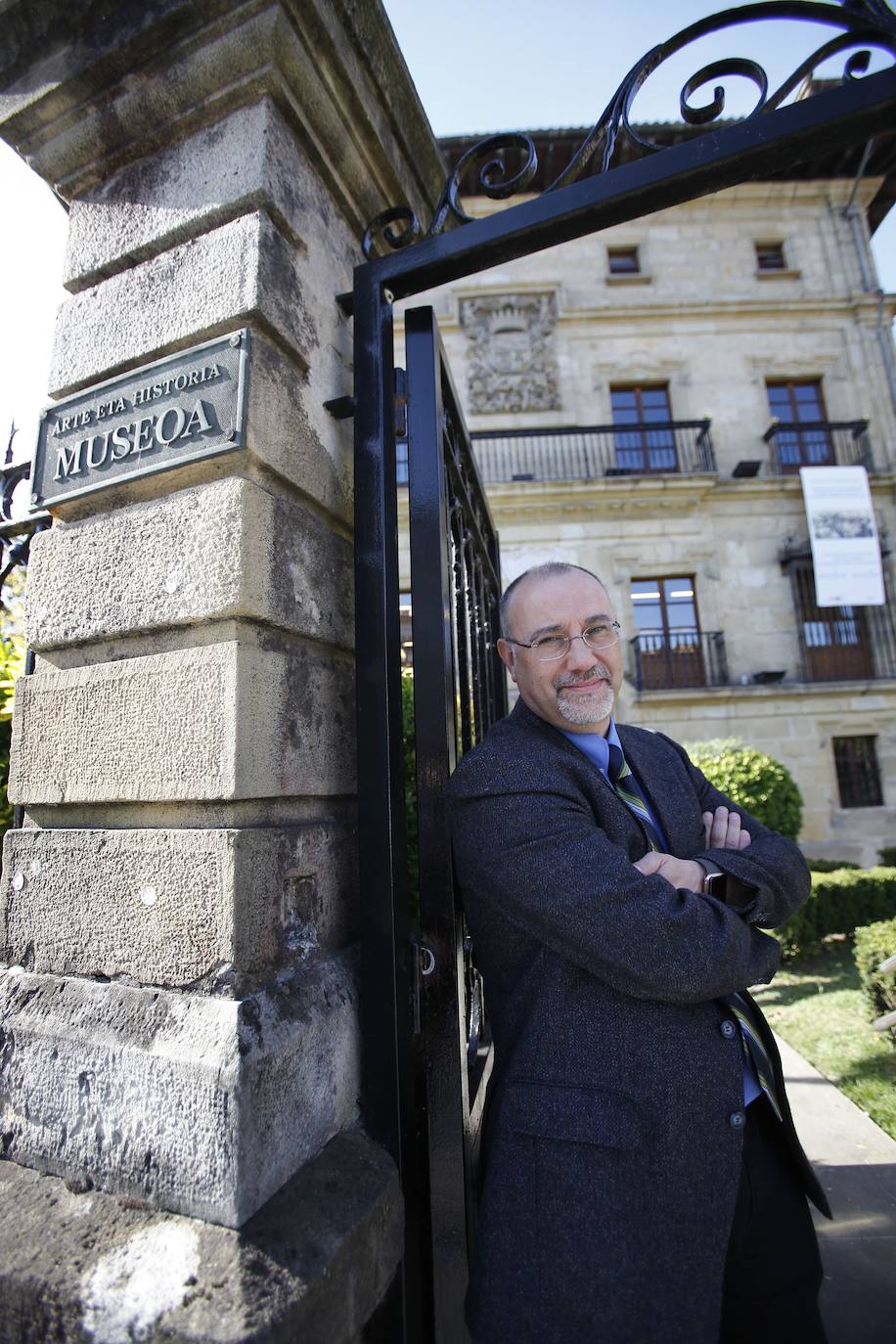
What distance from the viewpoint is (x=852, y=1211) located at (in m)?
2.50

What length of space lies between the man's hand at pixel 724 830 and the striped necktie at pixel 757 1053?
0.36 meters

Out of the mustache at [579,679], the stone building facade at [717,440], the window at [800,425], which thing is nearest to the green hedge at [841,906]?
the stone building facade at [717,440]

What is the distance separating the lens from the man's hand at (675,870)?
1468mm

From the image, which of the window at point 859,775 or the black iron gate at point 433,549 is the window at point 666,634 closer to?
the window at point 859,775

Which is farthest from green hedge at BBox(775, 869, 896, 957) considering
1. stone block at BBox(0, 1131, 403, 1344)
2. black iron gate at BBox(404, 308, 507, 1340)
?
stone block at BBox(0, 1131, 403, 1344)

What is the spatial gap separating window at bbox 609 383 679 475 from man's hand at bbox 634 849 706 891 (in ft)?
45.3

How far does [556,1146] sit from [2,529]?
2.52 metres

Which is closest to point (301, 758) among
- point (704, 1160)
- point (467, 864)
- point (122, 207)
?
point (467, 864)

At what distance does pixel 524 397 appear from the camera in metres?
15.0

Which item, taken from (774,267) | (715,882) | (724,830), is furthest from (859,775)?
(715,882)

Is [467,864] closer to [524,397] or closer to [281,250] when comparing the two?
[281,250]

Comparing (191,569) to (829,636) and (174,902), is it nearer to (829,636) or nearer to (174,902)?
(174,902)

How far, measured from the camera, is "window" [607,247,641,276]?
639 inches

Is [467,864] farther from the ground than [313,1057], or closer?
farther from the ground
